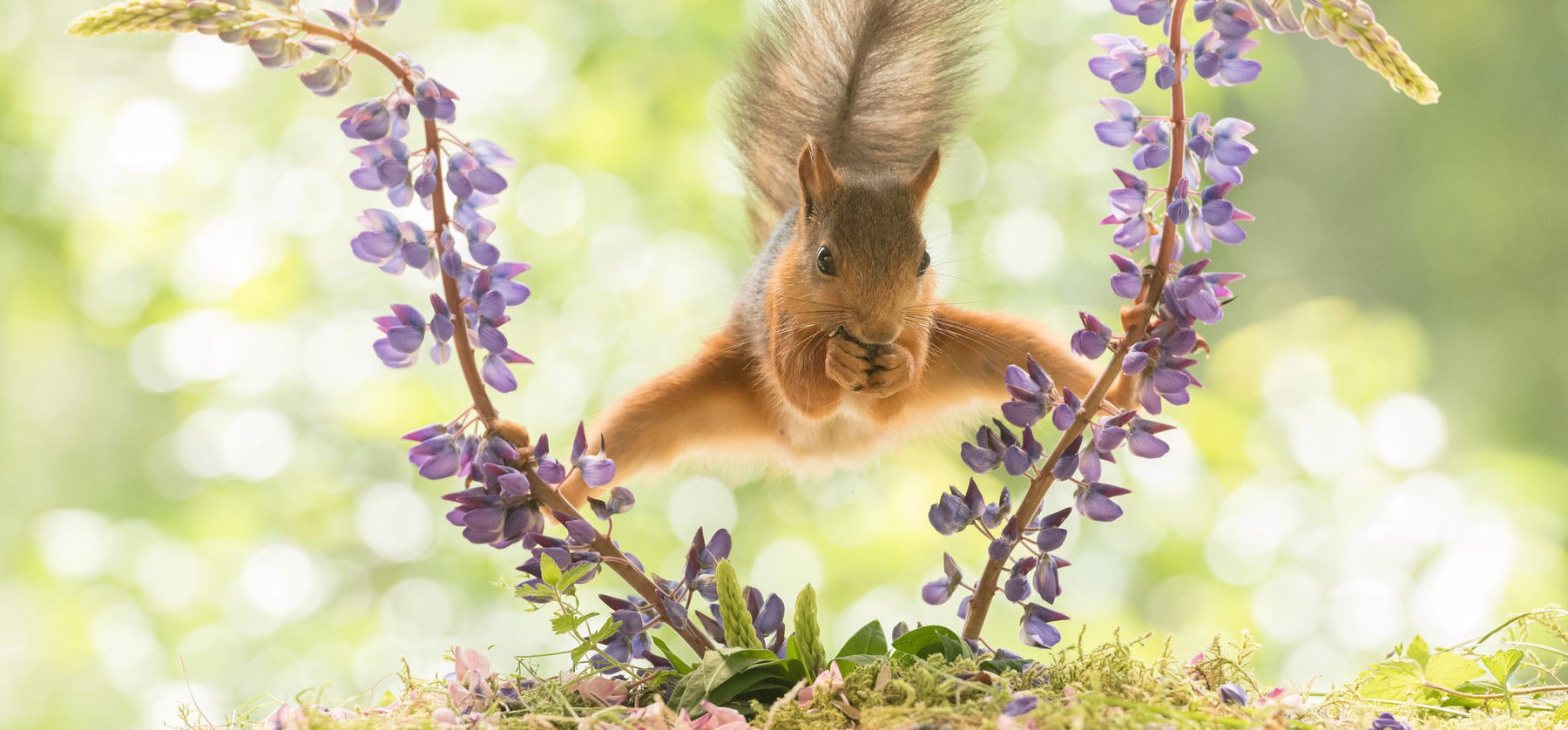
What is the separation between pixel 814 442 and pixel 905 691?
59 centimetres

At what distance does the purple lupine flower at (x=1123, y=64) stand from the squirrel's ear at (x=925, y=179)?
0.31 m

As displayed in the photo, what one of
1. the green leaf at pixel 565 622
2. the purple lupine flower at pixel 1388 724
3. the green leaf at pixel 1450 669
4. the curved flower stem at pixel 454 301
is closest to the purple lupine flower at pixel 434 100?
the curved flower stem at pixel 454 301

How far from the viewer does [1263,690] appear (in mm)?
985

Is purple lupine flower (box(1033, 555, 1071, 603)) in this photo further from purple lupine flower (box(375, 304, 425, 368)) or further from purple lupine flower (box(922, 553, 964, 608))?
→ purple lupine flower (box(375, 304, 425, 368))

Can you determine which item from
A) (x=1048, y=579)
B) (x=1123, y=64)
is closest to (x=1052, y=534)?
(x=1048, y=579)

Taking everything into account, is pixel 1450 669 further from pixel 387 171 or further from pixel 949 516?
pixel 387 171

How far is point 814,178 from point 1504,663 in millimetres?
733

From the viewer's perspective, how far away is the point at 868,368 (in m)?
1.17

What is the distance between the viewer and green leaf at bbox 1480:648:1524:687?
3.20 feet

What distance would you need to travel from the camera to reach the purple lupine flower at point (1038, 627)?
90 cm

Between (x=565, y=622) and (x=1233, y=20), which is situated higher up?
(x=1233, y=20)

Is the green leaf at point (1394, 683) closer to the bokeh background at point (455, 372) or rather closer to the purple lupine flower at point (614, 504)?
the purple lupine flower at point (614, 504)

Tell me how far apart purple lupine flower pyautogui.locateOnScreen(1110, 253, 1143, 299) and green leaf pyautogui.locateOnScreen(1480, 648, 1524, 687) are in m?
0.42

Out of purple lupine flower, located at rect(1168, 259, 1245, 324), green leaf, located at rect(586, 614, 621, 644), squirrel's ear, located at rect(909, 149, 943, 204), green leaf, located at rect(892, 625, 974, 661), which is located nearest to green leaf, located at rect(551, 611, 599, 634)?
green leaf, located at rect(586, 614, 621, 644)
